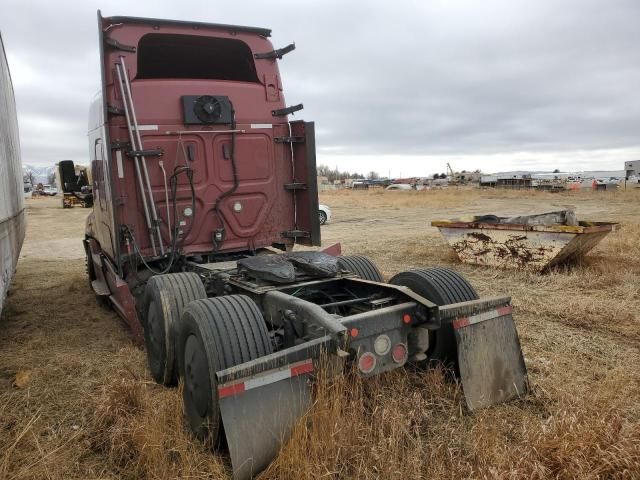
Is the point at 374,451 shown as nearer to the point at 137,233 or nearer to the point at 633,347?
the point at 633,347

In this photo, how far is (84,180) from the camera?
692 centimetres

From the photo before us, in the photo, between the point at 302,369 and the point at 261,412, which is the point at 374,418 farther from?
the point at 261,412

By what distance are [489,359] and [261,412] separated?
5.11ft

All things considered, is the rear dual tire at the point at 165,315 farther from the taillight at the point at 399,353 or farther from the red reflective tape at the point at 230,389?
the taillight at the point at 399,353

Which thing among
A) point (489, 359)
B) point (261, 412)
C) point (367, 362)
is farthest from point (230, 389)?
point (489, 359)

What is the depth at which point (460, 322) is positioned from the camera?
10.8 feet

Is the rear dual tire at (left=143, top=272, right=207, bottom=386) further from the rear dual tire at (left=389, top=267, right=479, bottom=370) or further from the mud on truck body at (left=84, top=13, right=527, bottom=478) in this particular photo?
the rear dual tire at (left=389, top=267, right=479, bottom=370)

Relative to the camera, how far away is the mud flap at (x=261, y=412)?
259 centimetres

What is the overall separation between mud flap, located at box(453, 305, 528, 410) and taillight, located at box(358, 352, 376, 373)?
591 mm

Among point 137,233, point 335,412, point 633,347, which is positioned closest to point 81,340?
point 137,233

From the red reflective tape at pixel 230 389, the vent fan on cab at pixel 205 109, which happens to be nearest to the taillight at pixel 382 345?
the red reflective tape at pixel 230 389

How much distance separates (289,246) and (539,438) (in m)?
3.67

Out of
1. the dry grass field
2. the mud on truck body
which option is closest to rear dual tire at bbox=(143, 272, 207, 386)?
the mud on truck body

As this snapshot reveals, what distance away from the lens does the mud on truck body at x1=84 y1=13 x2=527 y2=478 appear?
291 centimetres
